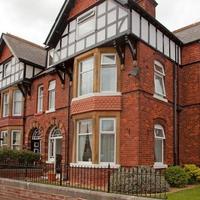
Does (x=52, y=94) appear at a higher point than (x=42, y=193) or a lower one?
higher

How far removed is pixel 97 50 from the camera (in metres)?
16.7

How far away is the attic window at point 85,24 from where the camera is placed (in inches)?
691

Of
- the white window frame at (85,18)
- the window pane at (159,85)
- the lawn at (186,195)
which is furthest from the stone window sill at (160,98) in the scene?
the lawn at (186,195)

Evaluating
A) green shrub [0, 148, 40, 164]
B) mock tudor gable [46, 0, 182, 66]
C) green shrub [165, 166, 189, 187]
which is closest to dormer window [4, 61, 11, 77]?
mock tudor gable [46, 0, 182, 66]

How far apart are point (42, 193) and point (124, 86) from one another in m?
6.76

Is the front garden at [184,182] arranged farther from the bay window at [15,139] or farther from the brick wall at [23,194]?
the bay window at [15,139]

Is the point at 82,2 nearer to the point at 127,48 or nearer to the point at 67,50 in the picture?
the point at 67,50

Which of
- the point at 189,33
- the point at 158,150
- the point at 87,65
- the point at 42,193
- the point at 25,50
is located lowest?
the point at 42,193

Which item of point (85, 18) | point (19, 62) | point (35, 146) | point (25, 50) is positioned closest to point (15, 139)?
point (35, 146)

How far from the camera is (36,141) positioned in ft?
78.1

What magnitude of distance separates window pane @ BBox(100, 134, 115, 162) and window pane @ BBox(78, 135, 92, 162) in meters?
0.74

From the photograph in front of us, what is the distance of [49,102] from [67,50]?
4.89 meters

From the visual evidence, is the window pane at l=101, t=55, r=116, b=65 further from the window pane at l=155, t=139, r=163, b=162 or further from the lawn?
the lawn

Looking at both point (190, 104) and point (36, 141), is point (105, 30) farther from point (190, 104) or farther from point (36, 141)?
point (36, 141)
